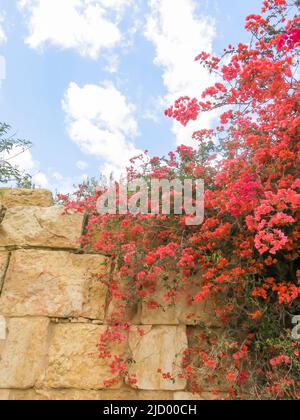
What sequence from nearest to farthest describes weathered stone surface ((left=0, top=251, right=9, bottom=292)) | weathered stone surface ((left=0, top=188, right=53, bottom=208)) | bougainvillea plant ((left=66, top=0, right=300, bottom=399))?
bougainvillea plant ((left=66, top=0, right=300, bottom=399)) < weathered stone surface ((left=0, top=251, right=9, bottom=292)) < weathered stone surface ((left=0, top=188, right=53, bottom=208))

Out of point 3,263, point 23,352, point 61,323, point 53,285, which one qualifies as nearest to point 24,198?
point 3,263

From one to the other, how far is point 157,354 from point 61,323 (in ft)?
2.26

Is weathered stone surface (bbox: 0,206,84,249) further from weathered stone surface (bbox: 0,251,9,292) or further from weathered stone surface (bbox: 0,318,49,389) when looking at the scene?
weathered stone surface (bbox: 0,318,49,389)

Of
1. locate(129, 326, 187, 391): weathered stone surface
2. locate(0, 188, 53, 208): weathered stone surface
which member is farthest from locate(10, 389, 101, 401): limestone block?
locate(0, 188, 53, 208): weathered stone surface

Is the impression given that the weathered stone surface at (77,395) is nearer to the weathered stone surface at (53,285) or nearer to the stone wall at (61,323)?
the stone wall at (61,323)

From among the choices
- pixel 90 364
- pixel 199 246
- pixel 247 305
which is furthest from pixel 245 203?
pixel 90 364

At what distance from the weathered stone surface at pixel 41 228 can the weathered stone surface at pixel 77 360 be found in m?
0.62

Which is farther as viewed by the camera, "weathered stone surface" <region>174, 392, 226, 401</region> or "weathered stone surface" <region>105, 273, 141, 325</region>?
"weathered stone surface" <region>105, 273, 141, 325</region>

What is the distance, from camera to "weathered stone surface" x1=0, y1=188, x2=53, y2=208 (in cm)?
294

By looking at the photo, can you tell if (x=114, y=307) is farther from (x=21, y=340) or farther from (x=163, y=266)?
Answer: (x=21, y=340)

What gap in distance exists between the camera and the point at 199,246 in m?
2.33

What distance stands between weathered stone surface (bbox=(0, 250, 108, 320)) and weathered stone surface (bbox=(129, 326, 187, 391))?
1.11 feet

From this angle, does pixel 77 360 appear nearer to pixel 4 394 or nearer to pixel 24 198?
pixel 4 394

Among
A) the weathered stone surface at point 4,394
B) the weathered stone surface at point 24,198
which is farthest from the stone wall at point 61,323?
the weathered stone surface at point 24,198
